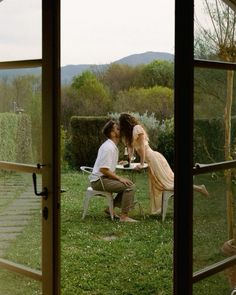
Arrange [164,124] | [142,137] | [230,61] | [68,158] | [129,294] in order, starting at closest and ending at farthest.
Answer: [230,61] → [129,294] → [142,137] → [164,124] → [68,158]

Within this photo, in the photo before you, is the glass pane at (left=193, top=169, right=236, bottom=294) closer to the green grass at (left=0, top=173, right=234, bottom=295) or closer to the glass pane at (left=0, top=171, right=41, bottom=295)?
the green grass at (left=0, top=173, right=234, bottom=295)

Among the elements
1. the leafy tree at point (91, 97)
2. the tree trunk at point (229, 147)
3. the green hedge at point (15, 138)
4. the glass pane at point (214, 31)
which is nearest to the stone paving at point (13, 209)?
the green hedge at point (15, 138)

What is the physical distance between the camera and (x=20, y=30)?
255 centimetres

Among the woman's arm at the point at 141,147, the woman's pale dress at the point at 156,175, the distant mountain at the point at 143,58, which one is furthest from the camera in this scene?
the distant mountain at the point at 143,58

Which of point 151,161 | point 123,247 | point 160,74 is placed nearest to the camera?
point 123,247

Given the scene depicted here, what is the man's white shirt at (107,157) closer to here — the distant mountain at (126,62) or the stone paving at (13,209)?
the distant mountain at (126,62)

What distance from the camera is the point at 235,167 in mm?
2461

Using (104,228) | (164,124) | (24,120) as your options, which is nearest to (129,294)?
(104,228)

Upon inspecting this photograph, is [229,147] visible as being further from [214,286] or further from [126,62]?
[126,62]

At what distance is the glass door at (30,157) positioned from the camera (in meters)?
2.42

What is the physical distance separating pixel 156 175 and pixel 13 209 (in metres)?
4.39

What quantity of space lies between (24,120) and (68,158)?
6596 millimetres

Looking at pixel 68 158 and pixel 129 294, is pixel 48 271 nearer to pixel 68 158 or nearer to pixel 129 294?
pixel 129 294

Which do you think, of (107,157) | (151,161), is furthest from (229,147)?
(151,161)
